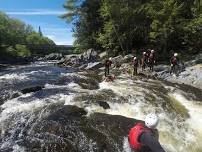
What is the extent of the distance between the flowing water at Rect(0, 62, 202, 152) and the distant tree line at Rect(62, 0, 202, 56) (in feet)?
48.0

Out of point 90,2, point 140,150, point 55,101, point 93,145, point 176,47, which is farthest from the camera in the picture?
point 90,2

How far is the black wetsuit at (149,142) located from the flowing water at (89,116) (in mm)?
6370

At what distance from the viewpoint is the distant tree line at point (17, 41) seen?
78.4 meters

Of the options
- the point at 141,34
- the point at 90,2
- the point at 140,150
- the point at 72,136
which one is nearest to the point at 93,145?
the point at 72,136

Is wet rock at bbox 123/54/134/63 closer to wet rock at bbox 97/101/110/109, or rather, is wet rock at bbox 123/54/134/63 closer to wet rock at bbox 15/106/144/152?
wet rock at bbox 97/101/110/109

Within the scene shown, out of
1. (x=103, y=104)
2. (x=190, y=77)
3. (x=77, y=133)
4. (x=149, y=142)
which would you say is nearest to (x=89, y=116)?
(x=77, y=133)

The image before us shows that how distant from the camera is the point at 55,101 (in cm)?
1655

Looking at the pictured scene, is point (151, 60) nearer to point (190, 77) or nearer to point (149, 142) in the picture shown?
point (190, 77)

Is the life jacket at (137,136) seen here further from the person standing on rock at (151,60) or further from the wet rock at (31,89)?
the person standing on rock at (151,60)

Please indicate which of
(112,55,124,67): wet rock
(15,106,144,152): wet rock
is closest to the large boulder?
(112,55,124,67): wet rock

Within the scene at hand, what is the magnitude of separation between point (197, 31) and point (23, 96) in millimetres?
22513

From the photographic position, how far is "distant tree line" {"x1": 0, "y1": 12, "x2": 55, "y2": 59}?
78369mm

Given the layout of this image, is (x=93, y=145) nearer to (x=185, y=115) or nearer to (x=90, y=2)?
(x=185, y=115)

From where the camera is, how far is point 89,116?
14219 millimetres
